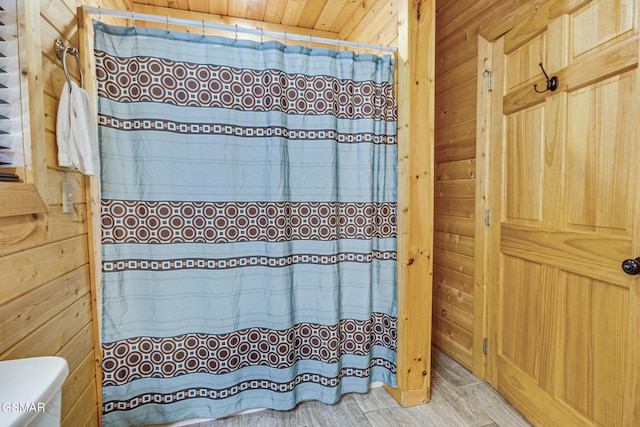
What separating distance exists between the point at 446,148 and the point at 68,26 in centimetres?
227

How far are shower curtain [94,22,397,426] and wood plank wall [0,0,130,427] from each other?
9 cm

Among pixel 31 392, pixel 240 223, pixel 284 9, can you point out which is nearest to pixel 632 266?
pixel 240 223

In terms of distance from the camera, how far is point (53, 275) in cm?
115

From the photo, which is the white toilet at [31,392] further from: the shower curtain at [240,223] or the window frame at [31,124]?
the shower curtain at [240,223]

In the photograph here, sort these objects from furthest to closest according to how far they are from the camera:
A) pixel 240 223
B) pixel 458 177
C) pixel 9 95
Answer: pixel 458 177 → pixel 240 223 → pixel 9 95

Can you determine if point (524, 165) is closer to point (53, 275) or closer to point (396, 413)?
point (396, 413)

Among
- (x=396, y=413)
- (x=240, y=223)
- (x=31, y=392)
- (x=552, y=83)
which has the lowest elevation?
(x=396, y=413)

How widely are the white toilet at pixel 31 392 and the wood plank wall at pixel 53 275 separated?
0.29 meters

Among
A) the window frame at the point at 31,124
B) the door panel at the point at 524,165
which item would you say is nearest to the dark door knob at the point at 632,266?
the door panel at the point at 524,165

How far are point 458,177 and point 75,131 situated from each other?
2.16 metres

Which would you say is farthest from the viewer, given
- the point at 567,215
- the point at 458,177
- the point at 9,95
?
the point at 458,177

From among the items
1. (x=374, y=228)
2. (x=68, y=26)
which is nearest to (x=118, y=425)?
(x=374, y=228)

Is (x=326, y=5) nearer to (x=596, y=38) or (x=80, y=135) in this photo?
(x=596, y=38)

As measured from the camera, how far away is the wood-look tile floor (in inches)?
62.4
